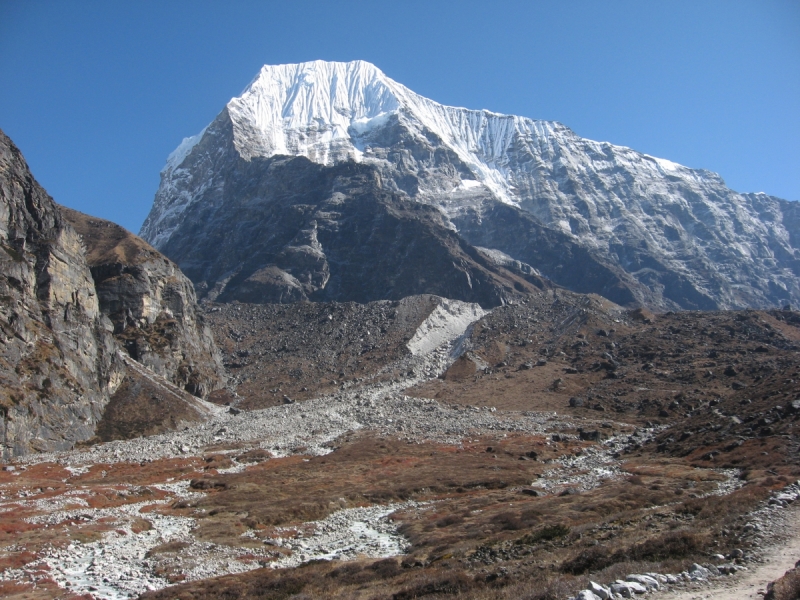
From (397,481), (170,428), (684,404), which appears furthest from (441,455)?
(170,428)

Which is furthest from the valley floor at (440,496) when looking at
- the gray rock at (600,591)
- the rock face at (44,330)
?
the rock face at (44,330)

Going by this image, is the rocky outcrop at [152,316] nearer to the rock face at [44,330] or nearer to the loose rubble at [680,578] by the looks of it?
the rock face at [44,330]

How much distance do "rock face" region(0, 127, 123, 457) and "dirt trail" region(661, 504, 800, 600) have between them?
4356 inches

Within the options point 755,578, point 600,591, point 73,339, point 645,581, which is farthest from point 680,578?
point 73,339

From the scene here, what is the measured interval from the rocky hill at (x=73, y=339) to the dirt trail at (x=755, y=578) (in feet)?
365

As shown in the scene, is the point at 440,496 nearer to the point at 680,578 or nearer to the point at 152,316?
the point at 680,578

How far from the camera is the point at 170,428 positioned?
135 meters

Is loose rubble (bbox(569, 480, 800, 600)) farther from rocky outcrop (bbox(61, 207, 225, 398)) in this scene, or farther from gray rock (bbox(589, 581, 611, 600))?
rocky outcrop (bbox(61, 207, 225, 398))

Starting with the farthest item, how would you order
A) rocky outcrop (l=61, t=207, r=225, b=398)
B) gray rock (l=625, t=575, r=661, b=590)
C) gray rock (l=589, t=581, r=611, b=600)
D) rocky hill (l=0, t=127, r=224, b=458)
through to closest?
rocky outcrop (l=61, t=207, r=225, b=398) → rocky hill (l=0, t=127, r=224, b=458) → gray rock (l=625, t=575, r=661, b=590) → gray rock (l=589, t=581, r=611, b=600)

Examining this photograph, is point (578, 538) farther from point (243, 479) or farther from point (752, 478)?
point (243, 479)

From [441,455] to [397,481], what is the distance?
22968 mm

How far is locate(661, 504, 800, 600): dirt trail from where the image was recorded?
23058 millimetres

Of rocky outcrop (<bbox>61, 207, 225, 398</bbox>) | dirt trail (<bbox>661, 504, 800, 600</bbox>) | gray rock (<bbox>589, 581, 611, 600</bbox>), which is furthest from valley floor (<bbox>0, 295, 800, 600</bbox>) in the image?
rocky outcrop (<bbox>61, 207, 225, 398</bbox>)

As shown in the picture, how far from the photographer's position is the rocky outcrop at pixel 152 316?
170000mm
